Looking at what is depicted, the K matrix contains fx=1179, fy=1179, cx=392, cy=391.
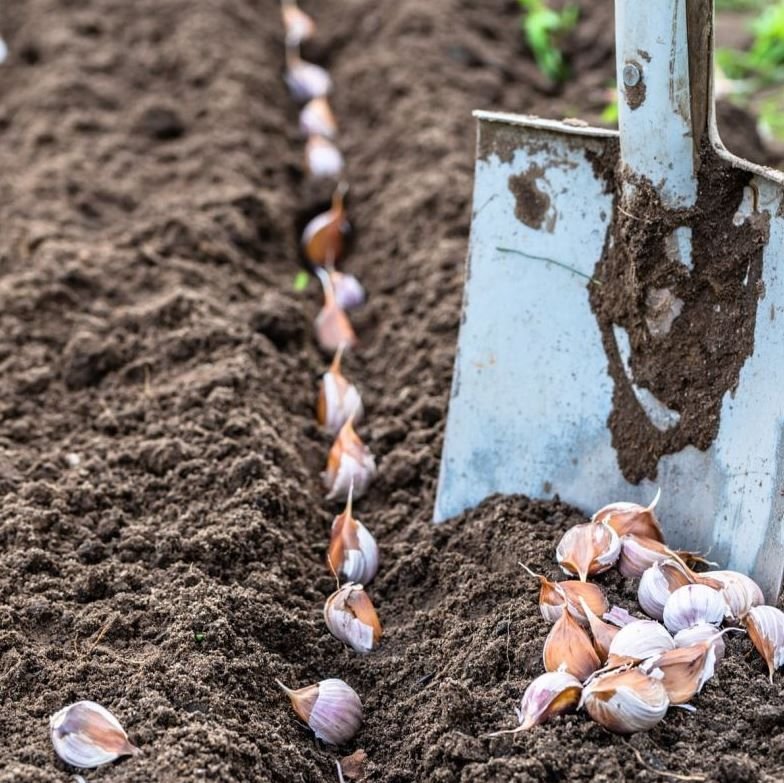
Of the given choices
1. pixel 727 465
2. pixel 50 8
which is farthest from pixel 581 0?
pixel 727 465

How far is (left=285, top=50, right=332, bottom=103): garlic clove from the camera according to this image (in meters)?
4.34

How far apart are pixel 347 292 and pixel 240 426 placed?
845mm

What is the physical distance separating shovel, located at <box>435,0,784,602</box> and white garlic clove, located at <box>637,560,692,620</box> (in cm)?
15

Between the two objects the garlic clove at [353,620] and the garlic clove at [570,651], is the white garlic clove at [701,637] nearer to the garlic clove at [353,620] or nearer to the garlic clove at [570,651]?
the garlic clove at [570,651]

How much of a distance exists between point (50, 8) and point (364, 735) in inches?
146

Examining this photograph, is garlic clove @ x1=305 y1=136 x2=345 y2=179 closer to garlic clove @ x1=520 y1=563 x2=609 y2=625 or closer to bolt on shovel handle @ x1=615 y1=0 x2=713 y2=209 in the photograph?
bolt on shovel handle @ x1=615 y1=0 x2=713 y2=209

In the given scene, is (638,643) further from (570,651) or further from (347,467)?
(347,467)

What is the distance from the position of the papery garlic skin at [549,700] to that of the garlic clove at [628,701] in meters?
0.04

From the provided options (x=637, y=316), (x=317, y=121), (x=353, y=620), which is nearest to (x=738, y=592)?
(x=637, y=316)

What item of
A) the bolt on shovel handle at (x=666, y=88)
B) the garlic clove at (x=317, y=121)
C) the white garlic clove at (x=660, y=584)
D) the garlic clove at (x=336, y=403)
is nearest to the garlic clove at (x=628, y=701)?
the white garlic clove at (x=660, y=584)

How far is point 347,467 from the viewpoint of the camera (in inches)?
102

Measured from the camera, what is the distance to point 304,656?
2.15 meters

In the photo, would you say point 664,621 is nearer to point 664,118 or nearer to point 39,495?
point 664,118

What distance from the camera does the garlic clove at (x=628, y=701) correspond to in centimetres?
178
